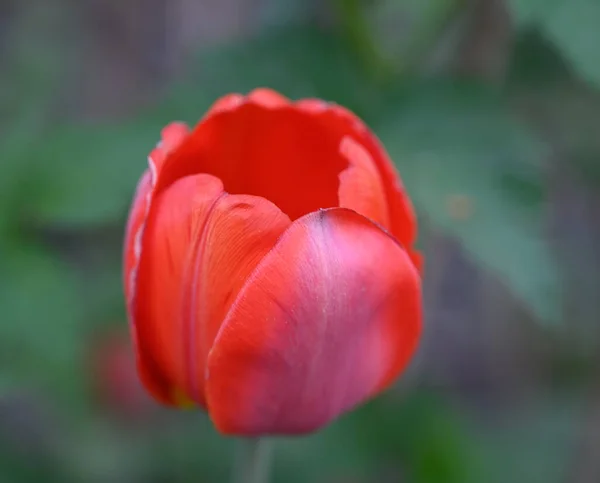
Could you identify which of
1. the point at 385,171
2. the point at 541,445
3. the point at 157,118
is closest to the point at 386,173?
the point at 385,171

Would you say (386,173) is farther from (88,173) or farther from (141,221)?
(88,173)

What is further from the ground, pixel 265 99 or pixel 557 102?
pixel 557 102

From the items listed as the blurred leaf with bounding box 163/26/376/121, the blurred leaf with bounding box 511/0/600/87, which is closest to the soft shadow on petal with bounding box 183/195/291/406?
the blurred leaf with bounding box 511/0/600/87

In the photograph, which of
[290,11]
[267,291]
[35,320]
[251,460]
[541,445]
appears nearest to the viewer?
[267,291]

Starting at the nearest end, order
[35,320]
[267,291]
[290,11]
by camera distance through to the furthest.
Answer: [267,291] < [35,320] < [290,11]

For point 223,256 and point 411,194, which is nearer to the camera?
point 223,256

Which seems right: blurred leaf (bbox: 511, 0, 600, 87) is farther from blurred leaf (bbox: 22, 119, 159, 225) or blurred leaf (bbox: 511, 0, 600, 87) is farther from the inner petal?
blurred leaf (bbox: 22, 119, 159, 225)
